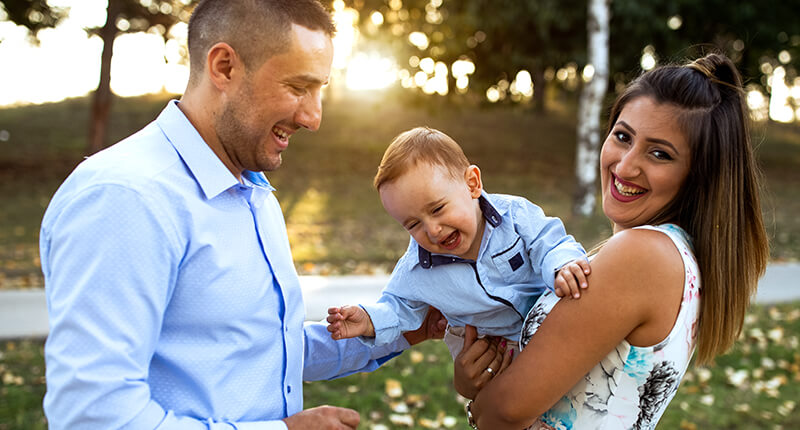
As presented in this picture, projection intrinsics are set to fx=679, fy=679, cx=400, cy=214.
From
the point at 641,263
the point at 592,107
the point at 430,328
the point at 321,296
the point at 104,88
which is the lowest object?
the point at 321,296

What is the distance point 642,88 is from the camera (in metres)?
2.17

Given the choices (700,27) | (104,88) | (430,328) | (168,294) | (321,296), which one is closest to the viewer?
(168,294)

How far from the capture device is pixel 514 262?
7.87 feet

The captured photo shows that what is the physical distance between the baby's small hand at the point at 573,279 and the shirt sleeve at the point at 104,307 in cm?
108

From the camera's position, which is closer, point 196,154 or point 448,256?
point 196,154

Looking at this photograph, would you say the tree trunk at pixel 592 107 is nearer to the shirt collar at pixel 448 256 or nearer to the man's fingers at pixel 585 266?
the shirt collar at pixel 448 256

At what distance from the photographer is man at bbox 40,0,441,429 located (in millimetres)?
1520

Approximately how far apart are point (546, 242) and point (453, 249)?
12.9 inches

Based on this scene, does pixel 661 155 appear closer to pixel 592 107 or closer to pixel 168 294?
pixel 168 294

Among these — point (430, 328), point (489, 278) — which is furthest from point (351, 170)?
point (489, 278)

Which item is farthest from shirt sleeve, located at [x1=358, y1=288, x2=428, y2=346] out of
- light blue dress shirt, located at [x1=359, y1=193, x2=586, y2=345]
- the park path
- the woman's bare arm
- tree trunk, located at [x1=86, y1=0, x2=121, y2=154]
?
tree trunk, located at [x1=86, y1=0, x2=121, y2=154]

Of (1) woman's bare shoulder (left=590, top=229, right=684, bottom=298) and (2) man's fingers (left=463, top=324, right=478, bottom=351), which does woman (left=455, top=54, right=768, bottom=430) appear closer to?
(1) woman's bare shoulder (left=590, top=229, right=684, bottom=298)

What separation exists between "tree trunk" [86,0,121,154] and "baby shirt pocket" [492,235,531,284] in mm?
16200

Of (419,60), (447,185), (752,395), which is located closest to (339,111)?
(419,60)
